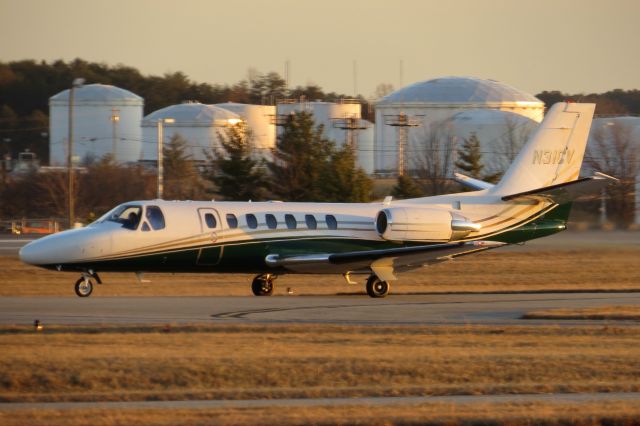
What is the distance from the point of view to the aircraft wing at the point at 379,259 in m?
27.9

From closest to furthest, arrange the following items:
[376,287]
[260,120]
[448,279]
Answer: [376,287] < [448,279] < [260,120]

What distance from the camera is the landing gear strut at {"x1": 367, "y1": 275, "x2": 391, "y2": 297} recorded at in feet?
94.9

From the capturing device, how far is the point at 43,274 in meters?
37.0

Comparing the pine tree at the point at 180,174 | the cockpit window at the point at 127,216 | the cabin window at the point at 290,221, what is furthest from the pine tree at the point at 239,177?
the cockpit window at the point at 127,216

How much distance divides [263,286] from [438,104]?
180ft

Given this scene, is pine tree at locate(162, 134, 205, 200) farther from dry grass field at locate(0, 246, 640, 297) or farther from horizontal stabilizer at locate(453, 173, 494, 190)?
horizontal stabilizer at locate(453, 173, 494, 190)

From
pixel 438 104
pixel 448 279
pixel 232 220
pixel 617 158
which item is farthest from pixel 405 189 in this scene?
pixel 232 220

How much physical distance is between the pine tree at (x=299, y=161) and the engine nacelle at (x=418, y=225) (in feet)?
87.2

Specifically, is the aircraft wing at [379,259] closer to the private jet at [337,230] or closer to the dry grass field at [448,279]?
the private jet at [337,230]

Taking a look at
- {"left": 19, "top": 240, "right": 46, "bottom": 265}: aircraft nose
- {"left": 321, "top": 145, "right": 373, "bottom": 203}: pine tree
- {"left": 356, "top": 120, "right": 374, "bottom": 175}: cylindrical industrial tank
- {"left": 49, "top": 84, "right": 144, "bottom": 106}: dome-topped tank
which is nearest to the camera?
{"left": 19, "top": 240, "right": 46, "bottom": 265}: aircraft nose

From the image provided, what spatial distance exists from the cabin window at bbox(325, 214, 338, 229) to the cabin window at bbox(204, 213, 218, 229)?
10.3 feet

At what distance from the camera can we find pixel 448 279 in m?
37.5

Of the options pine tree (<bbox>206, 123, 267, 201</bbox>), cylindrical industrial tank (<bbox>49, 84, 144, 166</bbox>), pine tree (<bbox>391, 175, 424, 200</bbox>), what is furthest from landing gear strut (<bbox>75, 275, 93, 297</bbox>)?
cylindrical industrial tank (<bbox>49, 84, 144, 166</bbox>)

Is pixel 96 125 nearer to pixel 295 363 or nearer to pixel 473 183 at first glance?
pixel 473 183
